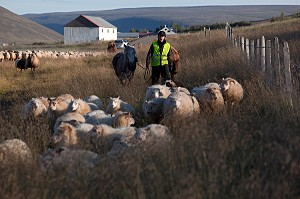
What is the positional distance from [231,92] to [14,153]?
580cm

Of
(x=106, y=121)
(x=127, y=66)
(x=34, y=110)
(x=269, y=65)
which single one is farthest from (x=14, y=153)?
(x=127, y=66)

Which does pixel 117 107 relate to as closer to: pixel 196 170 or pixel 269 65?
pixel 269 65

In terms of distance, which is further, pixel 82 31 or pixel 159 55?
pixel 82 31

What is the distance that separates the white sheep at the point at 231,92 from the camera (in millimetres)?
11828

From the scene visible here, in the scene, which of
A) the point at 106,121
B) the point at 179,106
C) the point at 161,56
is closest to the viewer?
the point at 179,106

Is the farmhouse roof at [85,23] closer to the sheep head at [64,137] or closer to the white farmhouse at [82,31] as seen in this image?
the white farmhouse at [82,31]

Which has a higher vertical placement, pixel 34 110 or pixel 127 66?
pixel 127 66

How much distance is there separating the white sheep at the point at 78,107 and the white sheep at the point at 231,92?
301 cm

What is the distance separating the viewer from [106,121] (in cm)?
1050

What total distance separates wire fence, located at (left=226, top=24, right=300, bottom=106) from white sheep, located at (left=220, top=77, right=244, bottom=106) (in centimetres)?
71

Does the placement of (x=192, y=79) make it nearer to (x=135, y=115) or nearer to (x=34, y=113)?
(x=135, y=115)

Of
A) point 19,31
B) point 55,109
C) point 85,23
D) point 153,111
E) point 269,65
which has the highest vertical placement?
point 269,65

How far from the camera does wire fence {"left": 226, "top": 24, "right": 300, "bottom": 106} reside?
11.0m

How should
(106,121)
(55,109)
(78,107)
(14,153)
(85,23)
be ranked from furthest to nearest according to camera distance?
1. (85,23)
2. (55,109)
3. (78,107)
4. (106,121)
5. (14,153)
